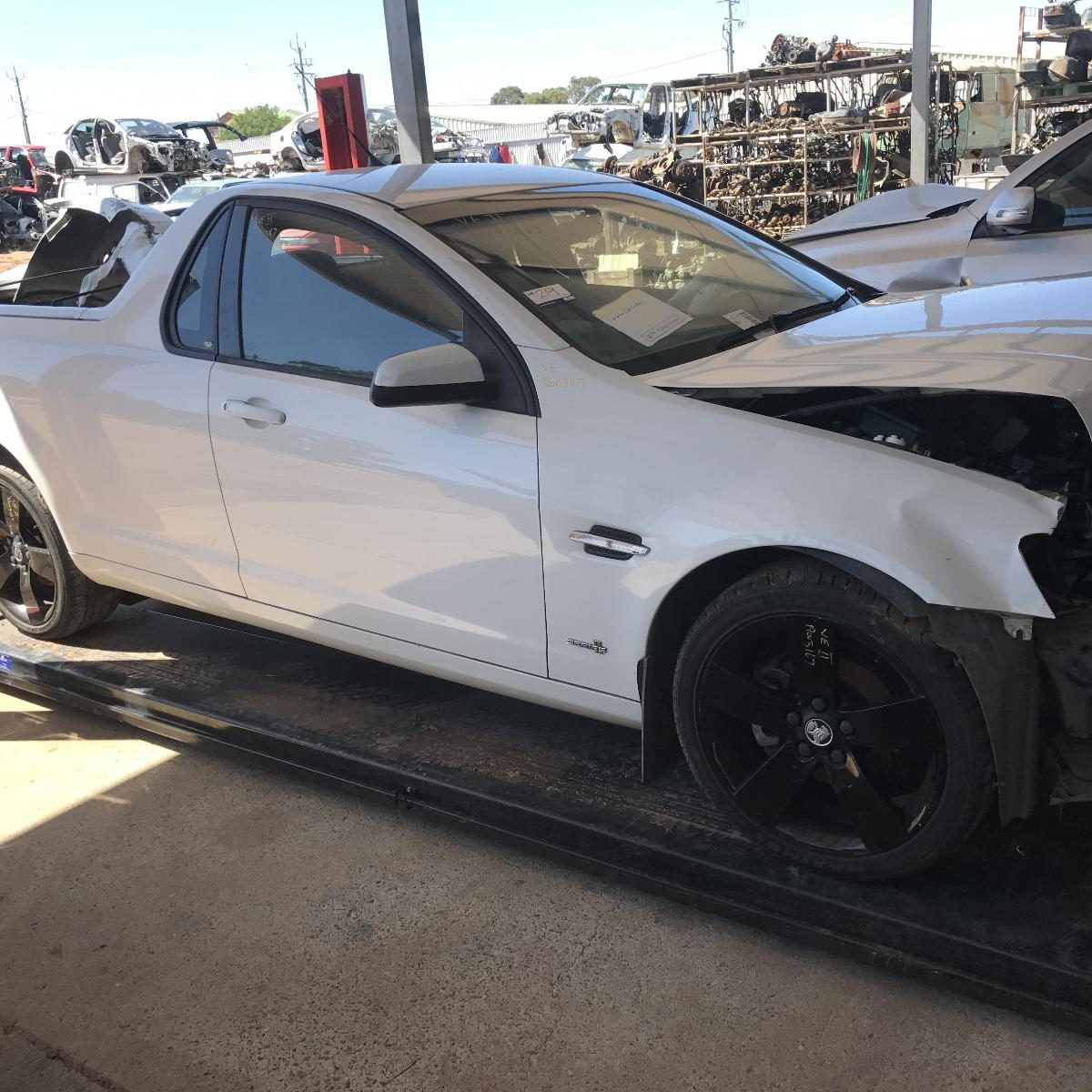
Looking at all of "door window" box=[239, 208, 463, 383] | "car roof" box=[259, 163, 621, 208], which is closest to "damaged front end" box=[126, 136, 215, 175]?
"car roof" box=[259, 163, 621, 208]

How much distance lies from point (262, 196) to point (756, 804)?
2.13 metres

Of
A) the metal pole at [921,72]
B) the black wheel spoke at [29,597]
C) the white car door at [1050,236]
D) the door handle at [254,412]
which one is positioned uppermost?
the metal pole at [921,72]

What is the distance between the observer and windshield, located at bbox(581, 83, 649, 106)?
3106cm

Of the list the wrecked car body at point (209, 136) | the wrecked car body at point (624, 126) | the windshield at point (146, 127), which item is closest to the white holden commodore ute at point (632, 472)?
the wrecked car body at point (624, 126)

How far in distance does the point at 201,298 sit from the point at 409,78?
3.83 m

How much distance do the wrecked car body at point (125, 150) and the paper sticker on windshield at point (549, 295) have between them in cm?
2549

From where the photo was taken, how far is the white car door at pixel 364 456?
265 cm

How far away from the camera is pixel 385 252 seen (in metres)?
2.86

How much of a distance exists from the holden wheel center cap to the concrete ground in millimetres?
472

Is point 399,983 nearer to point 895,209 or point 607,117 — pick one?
point 895,209

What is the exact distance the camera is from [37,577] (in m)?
4.09

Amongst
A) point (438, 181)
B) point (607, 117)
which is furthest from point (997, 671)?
point (607, 117)

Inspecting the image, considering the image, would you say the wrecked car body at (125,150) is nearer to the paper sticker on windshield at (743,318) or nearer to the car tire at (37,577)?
the car tire at (37,577)

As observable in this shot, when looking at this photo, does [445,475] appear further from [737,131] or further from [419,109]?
[737,131]
